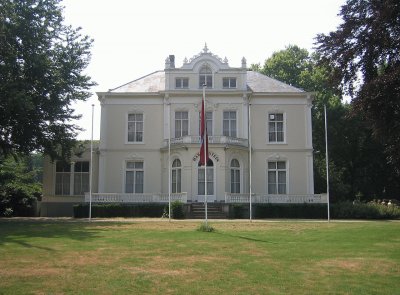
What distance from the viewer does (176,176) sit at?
33.9 m

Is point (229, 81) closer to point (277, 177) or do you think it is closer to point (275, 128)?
point (275, 128)

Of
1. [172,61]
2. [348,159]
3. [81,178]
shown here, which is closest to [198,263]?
[81,178]

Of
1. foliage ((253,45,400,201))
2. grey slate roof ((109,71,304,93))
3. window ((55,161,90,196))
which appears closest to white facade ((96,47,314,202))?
grey slate roof ((109,71,304,93))

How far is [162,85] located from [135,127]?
411 centimetres

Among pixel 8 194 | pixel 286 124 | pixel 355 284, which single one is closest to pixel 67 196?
pixel 8 194

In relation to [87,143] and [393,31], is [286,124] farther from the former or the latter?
[393,31]

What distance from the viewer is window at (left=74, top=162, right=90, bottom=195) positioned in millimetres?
36062

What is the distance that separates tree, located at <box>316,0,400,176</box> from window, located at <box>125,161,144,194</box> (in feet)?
63.9

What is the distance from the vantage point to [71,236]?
17.0 m

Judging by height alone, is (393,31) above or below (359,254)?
above

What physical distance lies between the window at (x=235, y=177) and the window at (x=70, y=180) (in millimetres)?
11071

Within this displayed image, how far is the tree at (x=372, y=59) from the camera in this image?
52.9ft

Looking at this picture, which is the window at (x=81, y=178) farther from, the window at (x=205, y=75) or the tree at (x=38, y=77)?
the window at (x=205, y=75)

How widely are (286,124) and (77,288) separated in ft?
93.6
